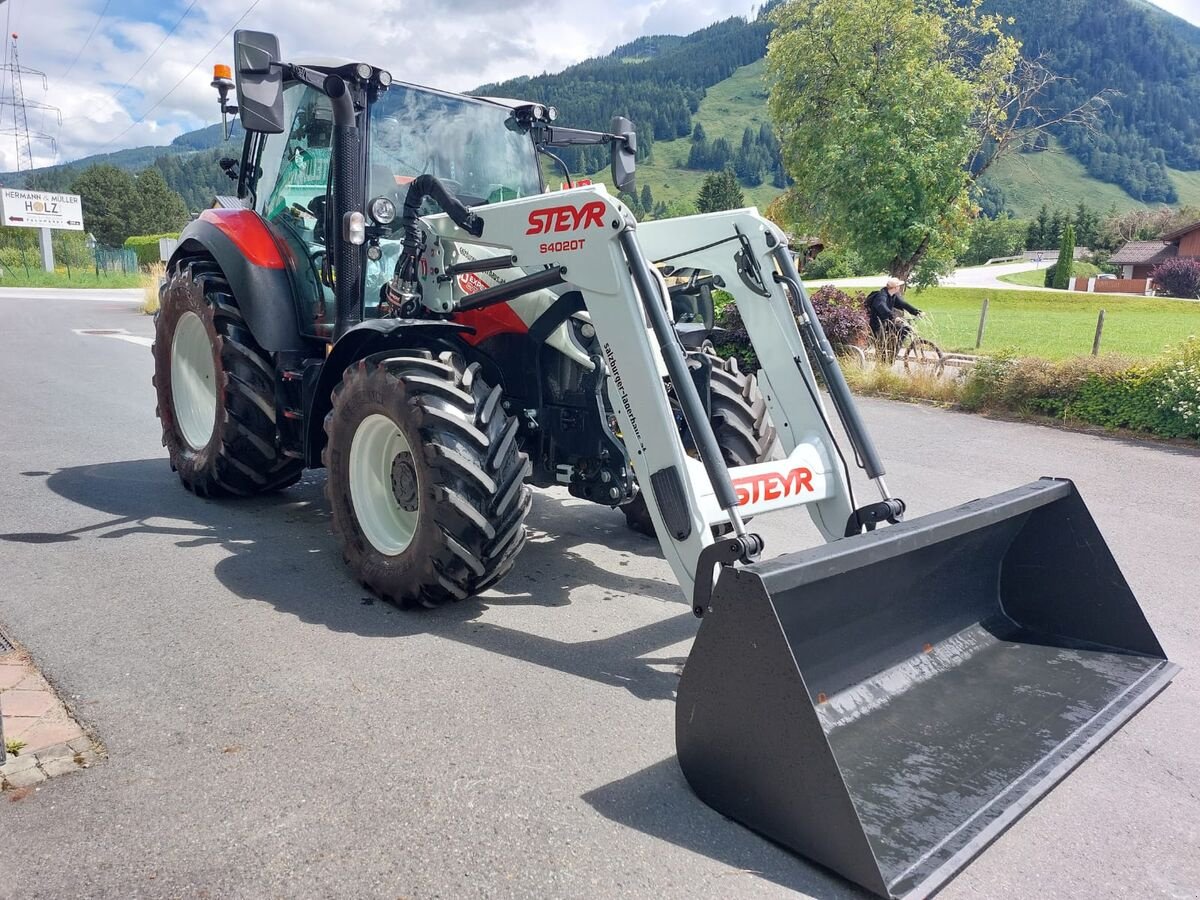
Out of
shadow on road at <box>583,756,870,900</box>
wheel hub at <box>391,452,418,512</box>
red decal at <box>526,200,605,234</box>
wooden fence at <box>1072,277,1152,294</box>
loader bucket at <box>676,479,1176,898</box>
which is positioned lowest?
shadow on road at <box>583,756,870,900</box>

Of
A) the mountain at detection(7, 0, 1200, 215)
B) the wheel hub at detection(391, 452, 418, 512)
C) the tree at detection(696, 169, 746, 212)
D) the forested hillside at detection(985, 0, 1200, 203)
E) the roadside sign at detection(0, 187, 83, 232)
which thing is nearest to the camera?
the wheel hub at detection(391, 452, 418, 512)

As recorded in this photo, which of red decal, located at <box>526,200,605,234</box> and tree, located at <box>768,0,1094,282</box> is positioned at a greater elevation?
tree, located at <box>768,0,1094,282</box>

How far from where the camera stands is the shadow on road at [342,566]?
4062 mm

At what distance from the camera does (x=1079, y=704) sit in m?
3.33

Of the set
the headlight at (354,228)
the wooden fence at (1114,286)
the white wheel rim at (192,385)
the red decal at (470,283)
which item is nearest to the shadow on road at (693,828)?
the red decal at (470,283)

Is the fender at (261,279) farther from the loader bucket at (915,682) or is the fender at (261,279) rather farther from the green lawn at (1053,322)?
the green lawn at (1053,322)

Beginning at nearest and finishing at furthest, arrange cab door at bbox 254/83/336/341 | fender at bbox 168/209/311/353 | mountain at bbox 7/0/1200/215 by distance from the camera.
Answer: cab door at bbox 254/83/336/341 < fender at bbox 168/209/311/353 < mountain at bbox 7/0/1200/215

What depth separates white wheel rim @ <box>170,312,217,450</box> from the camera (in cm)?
663

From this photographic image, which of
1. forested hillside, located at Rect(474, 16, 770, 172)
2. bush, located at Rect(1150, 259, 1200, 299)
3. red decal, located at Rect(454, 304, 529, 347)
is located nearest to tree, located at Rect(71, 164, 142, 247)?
forested hillside, located at Rect(474, 16, 770, 172)

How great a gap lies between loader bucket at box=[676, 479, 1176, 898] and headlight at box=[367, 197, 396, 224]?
3058 mm

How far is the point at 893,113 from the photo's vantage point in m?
17.2

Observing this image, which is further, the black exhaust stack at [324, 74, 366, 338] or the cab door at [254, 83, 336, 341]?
A: the cab door at [254, 83, 336, 341]

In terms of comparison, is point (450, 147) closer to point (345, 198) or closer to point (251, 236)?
point (345, 198)

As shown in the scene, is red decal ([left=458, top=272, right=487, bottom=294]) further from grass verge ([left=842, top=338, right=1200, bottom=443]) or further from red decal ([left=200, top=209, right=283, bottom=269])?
grass verge ([left=842, top=338, right=1200, bottom=443])
